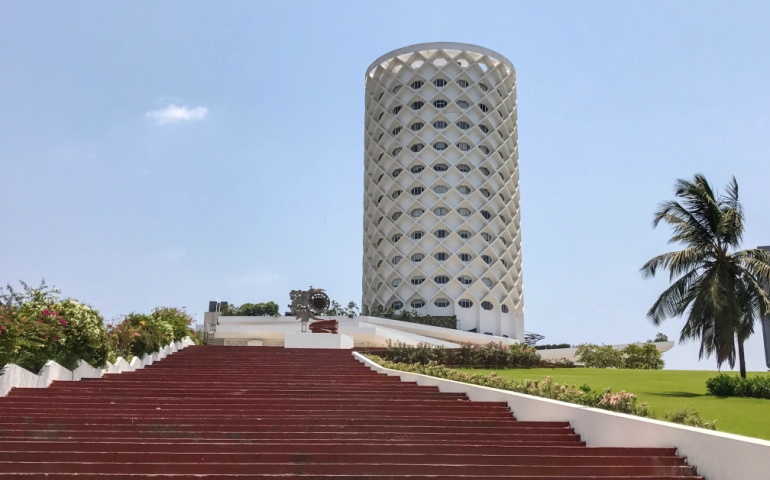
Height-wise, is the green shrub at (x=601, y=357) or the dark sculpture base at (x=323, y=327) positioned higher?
the dark sculpture base at (x=323, y=327)

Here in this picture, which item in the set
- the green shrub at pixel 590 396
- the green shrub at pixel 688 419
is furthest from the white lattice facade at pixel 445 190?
the green shrub at pixel 688 419

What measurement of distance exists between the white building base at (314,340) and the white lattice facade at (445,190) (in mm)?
28065

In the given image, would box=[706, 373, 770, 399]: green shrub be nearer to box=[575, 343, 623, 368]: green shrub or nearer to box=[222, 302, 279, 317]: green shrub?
box=[575, 343, 623, 368]: green shrub

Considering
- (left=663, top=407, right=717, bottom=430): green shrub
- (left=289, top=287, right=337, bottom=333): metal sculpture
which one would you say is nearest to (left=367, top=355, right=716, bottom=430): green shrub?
(left=663, top=407, right=717, bottom=430): green shrub

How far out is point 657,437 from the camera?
6641 millimetres

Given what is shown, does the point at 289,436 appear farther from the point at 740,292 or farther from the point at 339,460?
the point at 740,292

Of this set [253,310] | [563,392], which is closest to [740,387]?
[563,392]

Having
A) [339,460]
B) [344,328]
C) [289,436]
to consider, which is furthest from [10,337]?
[344,328]

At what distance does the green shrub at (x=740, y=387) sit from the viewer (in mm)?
12516

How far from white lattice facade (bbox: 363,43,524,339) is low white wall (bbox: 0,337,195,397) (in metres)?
35.4

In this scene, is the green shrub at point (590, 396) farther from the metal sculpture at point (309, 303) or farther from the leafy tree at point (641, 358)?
the leafy tree at point (641, 358)

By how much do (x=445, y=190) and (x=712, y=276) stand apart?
3623 cm

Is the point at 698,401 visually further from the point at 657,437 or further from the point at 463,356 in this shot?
the point at 463,356

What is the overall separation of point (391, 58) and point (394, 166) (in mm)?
8696
